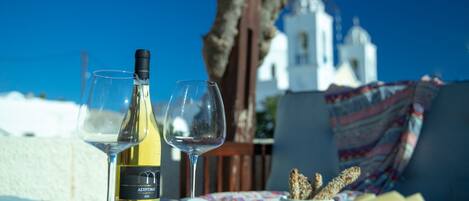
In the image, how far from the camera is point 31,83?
18188 millimetres

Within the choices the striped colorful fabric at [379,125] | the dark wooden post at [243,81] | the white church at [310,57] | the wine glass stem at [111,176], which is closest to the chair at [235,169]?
the dark wooden post at [243,81]

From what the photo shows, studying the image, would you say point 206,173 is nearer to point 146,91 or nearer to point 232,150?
point 232,150

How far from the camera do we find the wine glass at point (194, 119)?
0.78 metres

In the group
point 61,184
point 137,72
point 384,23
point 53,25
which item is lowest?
point 61,184

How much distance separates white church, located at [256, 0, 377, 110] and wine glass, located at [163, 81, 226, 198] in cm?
1974

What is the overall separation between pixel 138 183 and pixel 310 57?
891 inches

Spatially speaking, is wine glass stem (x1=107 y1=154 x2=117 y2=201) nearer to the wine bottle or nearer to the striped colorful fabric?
the wine bottle

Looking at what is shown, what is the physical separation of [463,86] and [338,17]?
27.2 meters

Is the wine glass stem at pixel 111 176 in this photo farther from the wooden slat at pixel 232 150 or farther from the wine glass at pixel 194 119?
the wooden slat at pixel 232 150

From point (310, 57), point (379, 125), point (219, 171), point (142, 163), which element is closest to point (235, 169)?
point (219, 171)

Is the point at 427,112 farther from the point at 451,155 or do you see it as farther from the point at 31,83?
the point at 31,83

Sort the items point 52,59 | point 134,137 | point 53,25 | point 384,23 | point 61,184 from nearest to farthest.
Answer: point 134,137
point 61,184
point 53,25
point 52,59
point 384,23

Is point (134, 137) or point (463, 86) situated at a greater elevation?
point (463, 86)

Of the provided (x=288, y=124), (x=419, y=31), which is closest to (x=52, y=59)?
(x=419, y=31)
